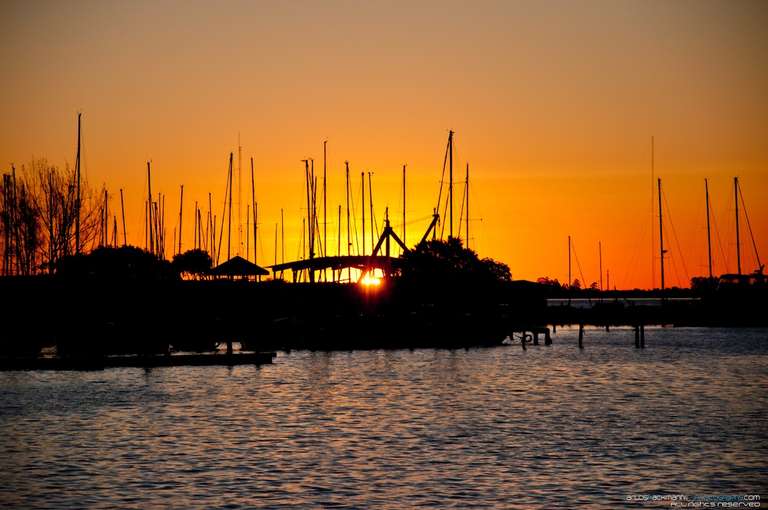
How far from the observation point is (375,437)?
38.8m

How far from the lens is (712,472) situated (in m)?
31.4

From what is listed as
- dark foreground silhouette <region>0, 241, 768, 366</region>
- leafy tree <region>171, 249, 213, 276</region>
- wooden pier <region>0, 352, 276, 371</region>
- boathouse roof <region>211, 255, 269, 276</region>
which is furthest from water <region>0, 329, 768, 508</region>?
leafy tree <region>171, 249, 213, 276</region>

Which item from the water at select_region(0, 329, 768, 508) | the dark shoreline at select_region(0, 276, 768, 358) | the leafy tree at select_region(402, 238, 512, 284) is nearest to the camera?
the water at select_region(0, 329, 768, 508)

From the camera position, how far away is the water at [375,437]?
28469 mm

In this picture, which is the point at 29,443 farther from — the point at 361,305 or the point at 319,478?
the point at 361,305

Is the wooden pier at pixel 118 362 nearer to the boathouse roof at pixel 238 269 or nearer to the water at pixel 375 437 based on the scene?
the water at pixel 375 437

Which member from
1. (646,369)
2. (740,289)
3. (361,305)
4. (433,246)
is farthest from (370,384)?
(740,289)

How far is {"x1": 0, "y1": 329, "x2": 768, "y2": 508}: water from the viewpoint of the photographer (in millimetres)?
28469

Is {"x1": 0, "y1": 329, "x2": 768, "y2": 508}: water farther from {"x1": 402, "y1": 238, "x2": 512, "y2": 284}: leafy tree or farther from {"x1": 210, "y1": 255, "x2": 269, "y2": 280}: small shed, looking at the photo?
{"x1": 402, "y1": 238, "x2": 512, "y2": 284}: leafy tree

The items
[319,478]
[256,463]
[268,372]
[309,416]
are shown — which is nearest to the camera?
[319,478]

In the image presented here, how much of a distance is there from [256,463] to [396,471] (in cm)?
443

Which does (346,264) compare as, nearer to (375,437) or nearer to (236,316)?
(236,316)

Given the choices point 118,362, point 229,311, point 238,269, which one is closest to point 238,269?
point 238,269

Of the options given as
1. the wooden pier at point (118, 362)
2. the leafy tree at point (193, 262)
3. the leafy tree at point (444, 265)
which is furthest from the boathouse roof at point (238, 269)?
the leafy tree at point (193, 262)
